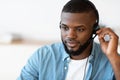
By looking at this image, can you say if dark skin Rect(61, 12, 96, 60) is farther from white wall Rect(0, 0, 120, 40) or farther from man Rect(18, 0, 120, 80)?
white wall Rect(0, 0, 120, 40)

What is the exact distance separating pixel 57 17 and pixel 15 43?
361 millimetres

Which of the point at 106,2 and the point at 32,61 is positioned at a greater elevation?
the point at 106,2

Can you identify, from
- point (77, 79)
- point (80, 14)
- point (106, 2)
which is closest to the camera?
point (80, 14)

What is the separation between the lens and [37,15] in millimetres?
2014

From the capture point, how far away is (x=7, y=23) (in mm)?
2025

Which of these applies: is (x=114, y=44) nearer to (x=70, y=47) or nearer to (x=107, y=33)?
(x=107, y=33)

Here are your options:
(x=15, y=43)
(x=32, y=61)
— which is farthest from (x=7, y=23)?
(x=32, y=61)

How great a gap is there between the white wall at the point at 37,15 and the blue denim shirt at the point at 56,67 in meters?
0.50

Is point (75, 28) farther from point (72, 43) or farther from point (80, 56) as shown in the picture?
point (80, 56)

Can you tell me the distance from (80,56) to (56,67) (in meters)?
0.14

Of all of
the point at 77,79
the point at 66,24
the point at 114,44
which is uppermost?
the point at 66,24

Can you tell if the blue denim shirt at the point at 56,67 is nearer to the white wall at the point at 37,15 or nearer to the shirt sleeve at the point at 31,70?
the shirt sleeve at the point at 31,70

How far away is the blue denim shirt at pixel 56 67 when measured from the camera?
4.96 feet

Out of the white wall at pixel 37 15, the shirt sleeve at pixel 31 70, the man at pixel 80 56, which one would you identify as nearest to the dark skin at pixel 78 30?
the man at pixel 80 56
